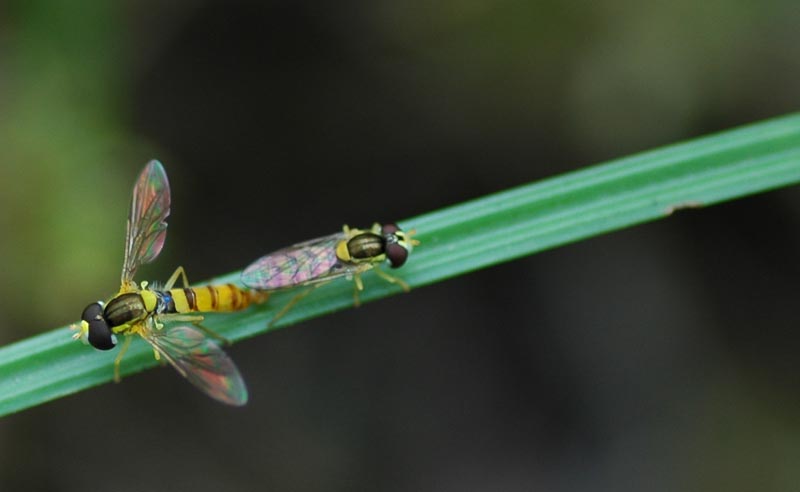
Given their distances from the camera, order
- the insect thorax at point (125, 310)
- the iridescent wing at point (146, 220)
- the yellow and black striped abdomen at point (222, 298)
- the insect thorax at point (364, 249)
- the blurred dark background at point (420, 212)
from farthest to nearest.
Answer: the blurred dark background at point (420, 212)
the iridescent wing at point (146, 220)
the insect thorax at point (364, 249)
the yellow and black striped abdomen at point (222, 298)
the insect thorax at point (125, 310)

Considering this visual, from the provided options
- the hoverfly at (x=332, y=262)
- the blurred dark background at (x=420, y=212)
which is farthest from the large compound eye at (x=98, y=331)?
the blurred dark background at (x=420, y=212)

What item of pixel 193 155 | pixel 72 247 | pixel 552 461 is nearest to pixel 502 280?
pixel 552 461

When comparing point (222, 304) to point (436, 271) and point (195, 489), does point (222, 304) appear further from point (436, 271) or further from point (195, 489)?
point (195, 489)

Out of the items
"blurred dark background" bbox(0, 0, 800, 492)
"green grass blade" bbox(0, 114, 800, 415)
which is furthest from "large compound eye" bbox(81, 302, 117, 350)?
"blurred dark background" bbox(0, 0, 800, 492)

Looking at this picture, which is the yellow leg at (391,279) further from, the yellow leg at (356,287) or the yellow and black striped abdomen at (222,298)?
the yellow and black striped abdomen at (222,298)

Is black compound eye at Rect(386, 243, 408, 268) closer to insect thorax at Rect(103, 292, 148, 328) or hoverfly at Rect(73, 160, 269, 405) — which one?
hoverfly at Rect(73, 160, 269, 405)

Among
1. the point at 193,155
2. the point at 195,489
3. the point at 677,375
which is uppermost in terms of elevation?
the point at 193,155
